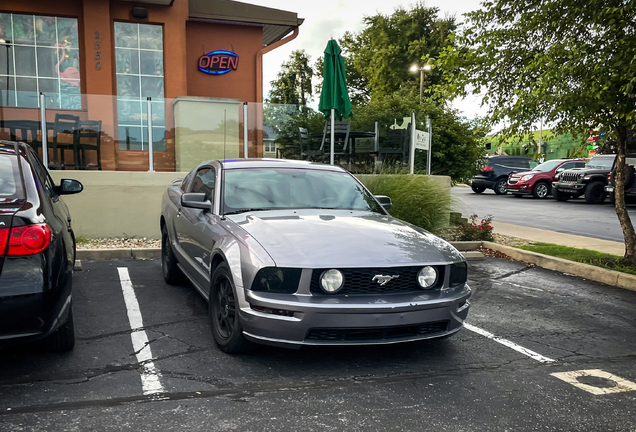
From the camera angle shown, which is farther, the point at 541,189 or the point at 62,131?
the point at 541,189

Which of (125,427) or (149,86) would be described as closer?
(125,427)

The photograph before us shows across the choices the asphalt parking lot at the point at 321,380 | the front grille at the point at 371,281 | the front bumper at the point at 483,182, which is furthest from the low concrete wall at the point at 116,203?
the front bumper at the point at 483,182

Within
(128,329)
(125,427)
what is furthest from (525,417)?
(128,329)

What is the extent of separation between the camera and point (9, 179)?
396 cm

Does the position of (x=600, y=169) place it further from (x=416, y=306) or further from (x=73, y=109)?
(x=416, y=306)

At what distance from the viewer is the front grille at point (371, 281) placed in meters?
3.83

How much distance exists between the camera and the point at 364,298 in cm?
383

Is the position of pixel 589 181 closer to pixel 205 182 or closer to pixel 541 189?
pixel 541 189

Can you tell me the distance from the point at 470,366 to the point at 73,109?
8.05 meters

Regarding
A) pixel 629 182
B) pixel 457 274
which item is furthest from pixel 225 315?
pixel 629 182

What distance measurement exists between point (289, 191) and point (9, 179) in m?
2.33

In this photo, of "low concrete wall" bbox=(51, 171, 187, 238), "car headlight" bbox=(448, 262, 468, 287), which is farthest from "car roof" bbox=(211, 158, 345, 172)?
"low concrete wall" bbox=(51, 171, 187, 238)

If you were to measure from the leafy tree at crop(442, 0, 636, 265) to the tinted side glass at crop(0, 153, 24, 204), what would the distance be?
18.6 ft

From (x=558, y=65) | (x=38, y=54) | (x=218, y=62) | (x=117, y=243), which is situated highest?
(x=218, y=62)
